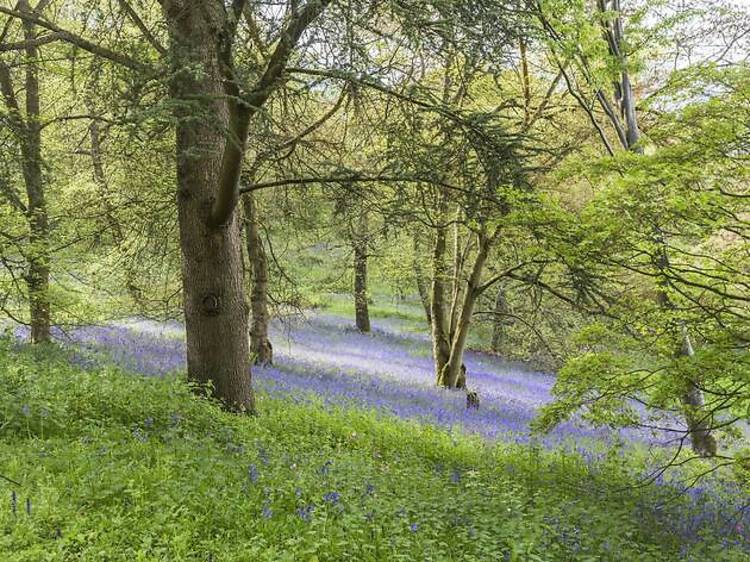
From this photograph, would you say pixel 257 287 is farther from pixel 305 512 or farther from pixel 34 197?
pixel 305 512

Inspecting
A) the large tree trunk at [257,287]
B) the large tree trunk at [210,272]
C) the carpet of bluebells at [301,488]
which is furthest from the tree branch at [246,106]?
the large tree trunk at [257,287]

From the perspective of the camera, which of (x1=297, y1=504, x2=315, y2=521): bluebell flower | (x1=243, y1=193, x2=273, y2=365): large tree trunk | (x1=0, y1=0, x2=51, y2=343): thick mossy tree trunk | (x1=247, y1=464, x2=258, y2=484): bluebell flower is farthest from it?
(x1=243, y1=193, x2=273, y2=365): large tree trunk

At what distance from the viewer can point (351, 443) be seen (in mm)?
7410

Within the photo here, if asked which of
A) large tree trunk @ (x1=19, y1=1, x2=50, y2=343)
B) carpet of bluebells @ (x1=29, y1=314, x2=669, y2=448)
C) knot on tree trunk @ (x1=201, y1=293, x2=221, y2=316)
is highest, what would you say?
large tree trunk @ (x1=19, y1=1, x2=50, y2=343)

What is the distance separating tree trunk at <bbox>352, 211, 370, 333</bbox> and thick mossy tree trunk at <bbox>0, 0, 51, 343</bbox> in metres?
4.81

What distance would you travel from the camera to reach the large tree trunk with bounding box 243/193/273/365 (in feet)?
40.2

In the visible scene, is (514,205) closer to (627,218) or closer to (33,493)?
(627,218)

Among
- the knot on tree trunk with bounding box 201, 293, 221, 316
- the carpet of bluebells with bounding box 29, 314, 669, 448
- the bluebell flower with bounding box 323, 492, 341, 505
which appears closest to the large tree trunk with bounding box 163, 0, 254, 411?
the knot on tree trunk with bounding box 201, 293, 221, 316

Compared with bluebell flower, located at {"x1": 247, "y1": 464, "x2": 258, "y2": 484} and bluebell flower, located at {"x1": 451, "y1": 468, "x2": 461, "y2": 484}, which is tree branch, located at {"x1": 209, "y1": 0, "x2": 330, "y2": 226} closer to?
bluebell flower, located at {"x1": 247, "y1": 464, "x2": 258, "y2": 484}

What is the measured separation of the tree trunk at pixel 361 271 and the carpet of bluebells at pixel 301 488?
278 cm

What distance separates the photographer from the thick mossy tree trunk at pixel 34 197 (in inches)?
346

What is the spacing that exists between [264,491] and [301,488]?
321 millimetres

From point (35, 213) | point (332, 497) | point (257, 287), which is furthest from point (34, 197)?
point (332, 497)

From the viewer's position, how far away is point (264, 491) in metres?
4.77
